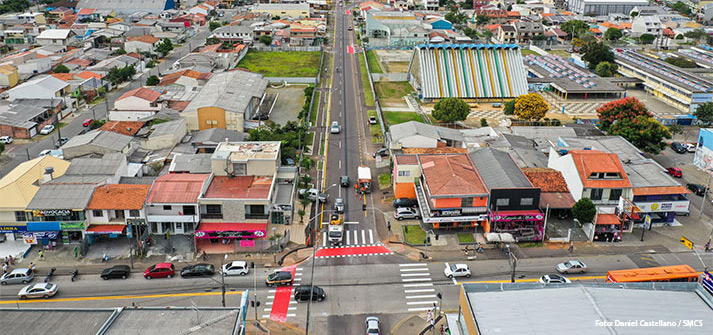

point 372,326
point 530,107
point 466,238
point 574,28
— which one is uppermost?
point 574,28

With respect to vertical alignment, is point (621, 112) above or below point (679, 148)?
above

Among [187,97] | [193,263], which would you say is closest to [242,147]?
[193,263]

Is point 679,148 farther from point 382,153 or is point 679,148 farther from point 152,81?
point 152,81

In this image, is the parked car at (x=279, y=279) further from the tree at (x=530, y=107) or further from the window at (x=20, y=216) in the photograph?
the tree at (x=530, y=107)

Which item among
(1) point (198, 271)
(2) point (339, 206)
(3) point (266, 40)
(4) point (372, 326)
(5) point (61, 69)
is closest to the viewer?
(4) point (372, 326)

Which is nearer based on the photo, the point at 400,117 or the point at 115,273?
the point at 115,273

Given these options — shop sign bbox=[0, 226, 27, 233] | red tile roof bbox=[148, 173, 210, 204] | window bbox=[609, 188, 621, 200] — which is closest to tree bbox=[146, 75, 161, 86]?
red tile roof bbox=[148, 173, 210, 204]

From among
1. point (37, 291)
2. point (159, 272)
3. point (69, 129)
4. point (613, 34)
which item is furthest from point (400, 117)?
point (613, 34)

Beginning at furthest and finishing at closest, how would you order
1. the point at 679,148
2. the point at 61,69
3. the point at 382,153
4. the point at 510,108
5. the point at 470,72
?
1. the point at 61,69
2. the point at 470,72
3. the point at 510,108
4. the point at 679,148
5. the point at 382,153
